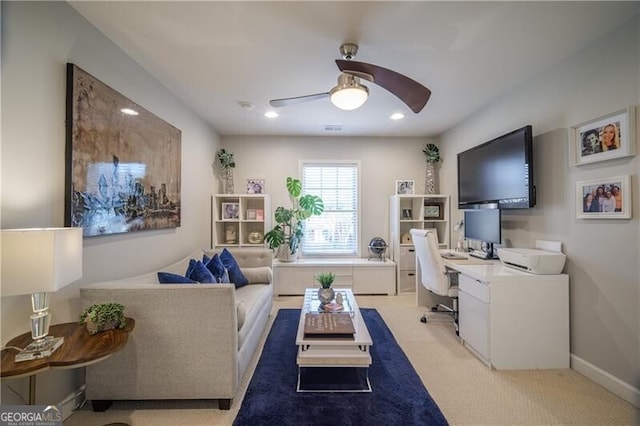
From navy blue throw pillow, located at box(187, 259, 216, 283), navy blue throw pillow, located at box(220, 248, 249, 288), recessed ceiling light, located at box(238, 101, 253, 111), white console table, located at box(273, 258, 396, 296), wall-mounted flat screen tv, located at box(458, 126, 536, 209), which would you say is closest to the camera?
navy blue throw pillow, located at box(187, 259, 216, 283)

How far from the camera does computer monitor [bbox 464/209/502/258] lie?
2.96m

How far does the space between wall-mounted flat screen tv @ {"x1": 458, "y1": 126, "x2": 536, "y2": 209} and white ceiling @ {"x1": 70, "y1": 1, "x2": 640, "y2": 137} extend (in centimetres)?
62

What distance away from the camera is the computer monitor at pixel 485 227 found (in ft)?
9.71

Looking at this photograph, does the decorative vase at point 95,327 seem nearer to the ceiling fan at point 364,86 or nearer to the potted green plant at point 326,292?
the potted green plant at point 326,292

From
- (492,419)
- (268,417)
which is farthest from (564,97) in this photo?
(268,417)

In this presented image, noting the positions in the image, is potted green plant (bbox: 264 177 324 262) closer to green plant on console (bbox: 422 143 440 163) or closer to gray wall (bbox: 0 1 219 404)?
green plant on console (bbox: 422 143 440 163)

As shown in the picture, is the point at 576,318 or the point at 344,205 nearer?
the point at 576,318

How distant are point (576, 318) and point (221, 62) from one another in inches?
144

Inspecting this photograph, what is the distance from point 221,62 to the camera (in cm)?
242

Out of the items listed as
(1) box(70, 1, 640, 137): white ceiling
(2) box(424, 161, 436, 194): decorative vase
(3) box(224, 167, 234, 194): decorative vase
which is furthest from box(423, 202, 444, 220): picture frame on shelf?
(3) box(224, 167, 234, 194): decorative vase

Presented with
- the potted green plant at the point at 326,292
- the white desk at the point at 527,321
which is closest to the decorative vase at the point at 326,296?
the potted green plant at the point at 326,292

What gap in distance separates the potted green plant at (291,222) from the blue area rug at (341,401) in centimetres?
207

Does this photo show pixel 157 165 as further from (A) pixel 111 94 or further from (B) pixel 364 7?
(B) pixel 364 7

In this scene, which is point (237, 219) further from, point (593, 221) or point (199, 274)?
point (593, 221)
